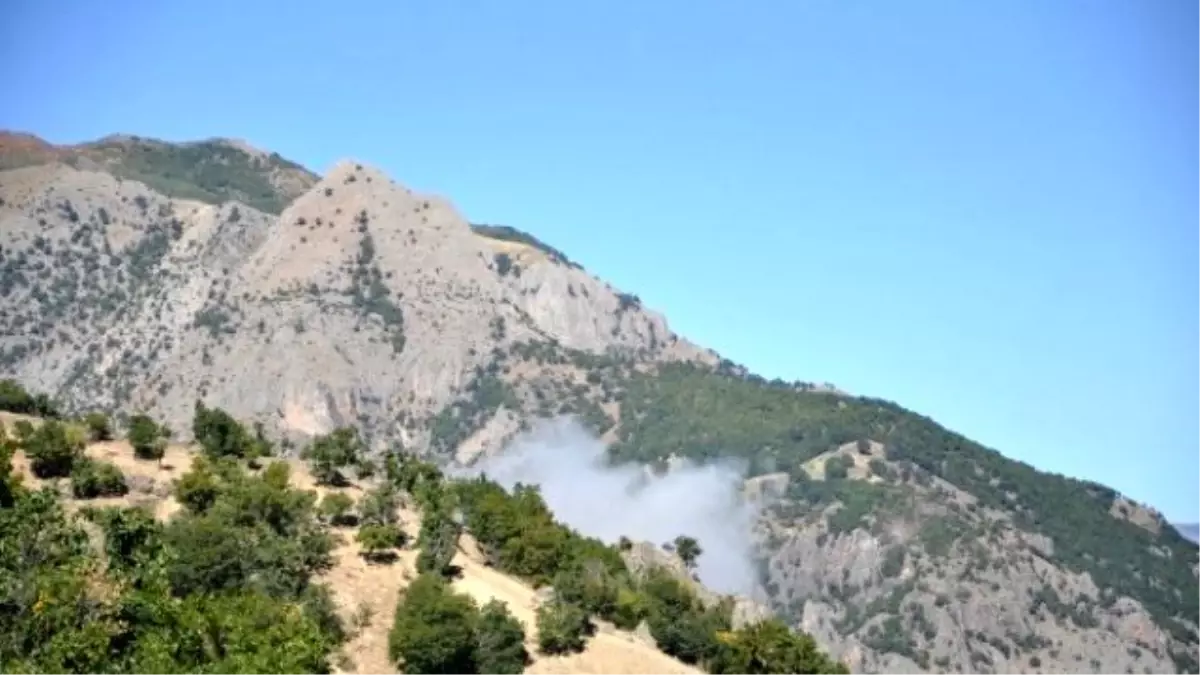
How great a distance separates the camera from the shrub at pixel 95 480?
106 metres

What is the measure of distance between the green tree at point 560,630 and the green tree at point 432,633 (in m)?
8.20

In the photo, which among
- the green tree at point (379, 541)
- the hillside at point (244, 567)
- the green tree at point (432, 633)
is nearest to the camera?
the hillside at point (244, 567)

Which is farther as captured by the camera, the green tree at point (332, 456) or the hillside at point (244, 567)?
the green tree at point (332, 456)

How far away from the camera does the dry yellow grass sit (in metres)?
96.2

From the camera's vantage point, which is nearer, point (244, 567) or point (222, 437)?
point (244, 567)

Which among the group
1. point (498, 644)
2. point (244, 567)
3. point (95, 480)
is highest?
point (498, 644)

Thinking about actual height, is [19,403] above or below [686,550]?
below

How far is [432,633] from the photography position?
90812 mm

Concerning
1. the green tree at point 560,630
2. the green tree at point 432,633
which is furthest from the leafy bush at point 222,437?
the green tree at point 560,630

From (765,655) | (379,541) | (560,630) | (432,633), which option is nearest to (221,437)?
(379,541)

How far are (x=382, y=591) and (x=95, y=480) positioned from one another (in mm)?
26915

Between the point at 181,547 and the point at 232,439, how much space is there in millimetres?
37052

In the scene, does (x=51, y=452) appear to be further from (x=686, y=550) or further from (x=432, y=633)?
(x=686, y=550)

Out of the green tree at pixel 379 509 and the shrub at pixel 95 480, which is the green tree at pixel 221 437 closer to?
the shrub at pixel 95 480
